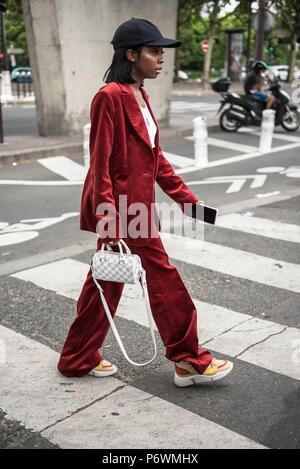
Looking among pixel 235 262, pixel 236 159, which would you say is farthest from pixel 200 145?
pixel 235 262

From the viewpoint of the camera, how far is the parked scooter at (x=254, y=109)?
14453 millimetres

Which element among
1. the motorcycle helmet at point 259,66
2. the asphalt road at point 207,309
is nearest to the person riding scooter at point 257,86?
the motorcycle helmet at point 259,66

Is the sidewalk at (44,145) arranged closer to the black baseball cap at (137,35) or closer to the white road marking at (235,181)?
the white road marking at (235,181)

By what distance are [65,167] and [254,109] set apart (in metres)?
5.76

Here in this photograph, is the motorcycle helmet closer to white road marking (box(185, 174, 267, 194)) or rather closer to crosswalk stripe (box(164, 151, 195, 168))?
crosswalk stripe (box(164, 151, 195, 168))

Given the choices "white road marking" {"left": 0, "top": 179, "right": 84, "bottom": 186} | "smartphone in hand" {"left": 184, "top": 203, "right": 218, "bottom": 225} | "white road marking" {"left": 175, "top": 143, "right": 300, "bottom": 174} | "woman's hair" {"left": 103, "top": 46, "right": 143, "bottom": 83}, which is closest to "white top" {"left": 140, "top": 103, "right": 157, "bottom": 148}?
"woman's hair" {"left": 103, "top": 46, "right": 143, "bottom": 83}

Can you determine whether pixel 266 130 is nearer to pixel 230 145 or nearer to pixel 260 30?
pixel 230 145

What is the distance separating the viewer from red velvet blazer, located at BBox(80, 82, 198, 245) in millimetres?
2834

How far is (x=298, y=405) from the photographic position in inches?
120

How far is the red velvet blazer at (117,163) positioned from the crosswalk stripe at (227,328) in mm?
1089

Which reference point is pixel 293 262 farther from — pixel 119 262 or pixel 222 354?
pixel 119 262

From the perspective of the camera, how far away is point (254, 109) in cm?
1451

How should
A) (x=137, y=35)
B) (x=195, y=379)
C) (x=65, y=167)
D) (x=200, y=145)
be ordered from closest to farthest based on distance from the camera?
(x=137, y=35) < (x=195, y=379) < (x=200, y=145) < (x=65, y=167)

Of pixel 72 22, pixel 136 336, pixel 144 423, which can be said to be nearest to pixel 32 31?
pixel 72 22
